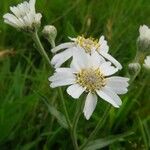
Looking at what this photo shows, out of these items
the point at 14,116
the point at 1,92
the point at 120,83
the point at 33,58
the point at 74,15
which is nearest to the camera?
the point at 120,83

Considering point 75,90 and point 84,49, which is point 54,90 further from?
point 75,90

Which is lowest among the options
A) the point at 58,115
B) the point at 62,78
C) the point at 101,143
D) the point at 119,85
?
the point at 101,143

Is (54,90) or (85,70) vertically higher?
(85,70)

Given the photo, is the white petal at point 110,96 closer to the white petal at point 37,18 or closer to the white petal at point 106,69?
the white petal at point 106,69

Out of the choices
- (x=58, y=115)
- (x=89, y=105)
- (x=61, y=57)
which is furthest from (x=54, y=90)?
(x=89, y=105)

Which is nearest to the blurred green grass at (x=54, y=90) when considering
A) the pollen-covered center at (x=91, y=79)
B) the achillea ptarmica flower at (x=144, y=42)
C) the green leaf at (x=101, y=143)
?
the green leaf at (x=101, y=143)

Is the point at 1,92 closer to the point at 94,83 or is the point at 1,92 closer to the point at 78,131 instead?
the point at 78,131

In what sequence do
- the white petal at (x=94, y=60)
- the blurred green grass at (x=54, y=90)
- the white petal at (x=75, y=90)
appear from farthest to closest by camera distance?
the blurred green grass at (x=54, y=90)
the white petal at (x=94, y=60)
the white petal at (x=75, y=90)

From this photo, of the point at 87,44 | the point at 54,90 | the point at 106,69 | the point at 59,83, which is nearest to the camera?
the point at 59,83

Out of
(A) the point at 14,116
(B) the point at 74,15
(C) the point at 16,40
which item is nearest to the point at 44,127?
(A) the point at 14,116
